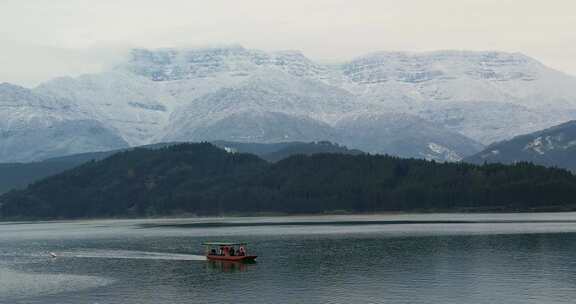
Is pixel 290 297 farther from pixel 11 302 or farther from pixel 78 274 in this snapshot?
pixel 78 274

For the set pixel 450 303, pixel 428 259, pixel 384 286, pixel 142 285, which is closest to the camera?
pixel 450 303

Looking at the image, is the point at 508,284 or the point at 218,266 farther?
the point at 218,266

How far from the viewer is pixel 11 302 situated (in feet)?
486

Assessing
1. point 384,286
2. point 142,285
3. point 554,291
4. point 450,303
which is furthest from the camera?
point 142,285

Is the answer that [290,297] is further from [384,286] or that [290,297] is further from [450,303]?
[450,303]

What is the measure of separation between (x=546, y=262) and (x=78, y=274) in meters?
97.8

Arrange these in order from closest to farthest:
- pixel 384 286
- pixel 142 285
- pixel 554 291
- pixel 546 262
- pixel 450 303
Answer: pixel 450 303, pixel 554 291, pixel 384 286, pixel 142 285, pixel 546 262

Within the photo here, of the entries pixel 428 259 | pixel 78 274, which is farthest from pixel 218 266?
pixel 428 259

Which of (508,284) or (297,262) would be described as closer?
(508,284)

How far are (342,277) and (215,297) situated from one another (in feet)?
95.0

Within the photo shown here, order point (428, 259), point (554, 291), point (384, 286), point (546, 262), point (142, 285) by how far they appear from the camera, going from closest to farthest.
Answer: point (554, 291) < point (384, 286) < point (142, 285) < point (546, 262) < point (428, 259)

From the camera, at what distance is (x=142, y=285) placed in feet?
544

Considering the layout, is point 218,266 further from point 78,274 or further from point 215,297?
point 215,297

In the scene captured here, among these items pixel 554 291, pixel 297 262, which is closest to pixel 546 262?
pixel 554 291
